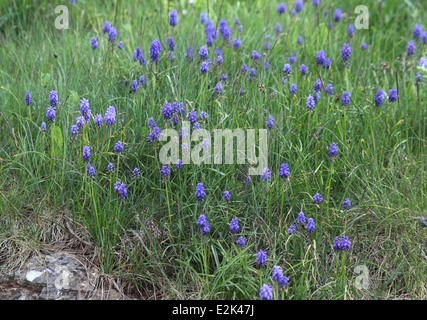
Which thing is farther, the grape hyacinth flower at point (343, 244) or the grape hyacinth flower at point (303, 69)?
the grape hyacinth flower at point (303, 69)

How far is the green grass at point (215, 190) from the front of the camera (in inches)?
103

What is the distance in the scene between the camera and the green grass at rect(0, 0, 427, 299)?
8.57ft

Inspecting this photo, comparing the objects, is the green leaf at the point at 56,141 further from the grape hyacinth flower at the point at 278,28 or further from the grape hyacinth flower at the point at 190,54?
the grape hyacinth flower at the point at 278,28

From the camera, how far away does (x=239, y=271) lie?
8.05 ft

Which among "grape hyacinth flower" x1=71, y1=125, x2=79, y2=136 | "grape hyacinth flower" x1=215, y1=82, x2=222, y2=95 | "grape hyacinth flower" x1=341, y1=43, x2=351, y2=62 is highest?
"grape hyacinth flower" x1=341, y1=43, x2=351, y2=62

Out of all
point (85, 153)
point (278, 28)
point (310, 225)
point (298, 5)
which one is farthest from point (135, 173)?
point (298, 5)

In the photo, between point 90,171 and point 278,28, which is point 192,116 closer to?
point 90,171

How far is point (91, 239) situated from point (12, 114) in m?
1.11

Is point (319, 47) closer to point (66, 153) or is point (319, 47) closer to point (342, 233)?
point (342, 233)

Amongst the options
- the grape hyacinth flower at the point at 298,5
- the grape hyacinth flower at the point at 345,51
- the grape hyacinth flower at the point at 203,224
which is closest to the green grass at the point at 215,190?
the grape hyacinth flower at the point at 203,224

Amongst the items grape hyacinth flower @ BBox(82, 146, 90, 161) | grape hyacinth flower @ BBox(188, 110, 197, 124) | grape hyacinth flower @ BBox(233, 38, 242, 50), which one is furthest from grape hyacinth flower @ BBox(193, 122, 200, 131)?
grape hyacinth flower @ BBox(233, 38, 242, 50)

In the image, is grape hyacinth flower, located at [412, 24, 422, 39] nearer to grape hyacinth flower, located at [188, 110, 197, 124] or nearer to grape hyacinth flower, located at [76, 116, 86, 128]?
grape hyacinth flower, located at [188, 110, 197, 124]
